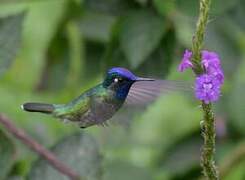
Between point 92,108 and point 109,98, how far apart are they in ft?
0.24

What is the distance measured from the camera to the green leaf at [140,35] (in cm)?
262

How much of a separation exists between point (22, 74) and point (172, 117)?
104 centimetres

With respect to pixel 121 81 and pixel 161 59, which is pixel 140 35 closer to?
pixel 161 59

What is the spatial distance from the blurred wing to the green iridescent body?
9 centimetres

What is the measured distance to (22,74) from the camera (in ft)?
12.2

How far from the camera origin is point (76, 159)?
2465 millimetres

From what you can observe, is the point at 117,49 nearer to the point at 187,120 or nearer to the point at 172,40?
the point at 172,40

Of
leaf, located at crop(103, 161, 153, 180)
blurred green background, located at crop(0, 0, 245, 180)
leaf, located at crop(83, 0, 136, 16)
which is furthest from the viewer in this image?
leaf, located at crop(103, 161, 153, 180)

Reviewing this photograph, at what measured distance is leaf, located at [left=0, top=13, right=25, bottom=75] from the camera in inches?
96.2

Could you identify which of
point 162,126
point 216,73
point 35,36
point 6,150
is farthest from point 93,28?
point 216,73

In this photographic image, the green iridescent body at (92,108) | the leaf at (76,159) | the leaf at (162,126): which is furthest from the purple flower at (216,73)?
the leaf at (162,126)

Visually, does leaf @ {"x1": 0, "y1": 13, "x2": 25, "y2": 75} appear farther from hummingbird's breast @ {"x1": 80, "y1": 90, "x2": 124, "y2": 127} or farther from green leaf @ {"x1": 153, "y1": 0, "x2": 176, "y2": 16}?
hummingbird's breast @ {"x1": 80, "y1": 90, "x2": 124, "y2": 127}

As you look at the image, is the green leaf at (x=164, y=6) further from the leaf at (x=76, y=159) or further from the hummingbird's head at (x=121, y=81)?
the hummingbird's head at (x=121, y=81)

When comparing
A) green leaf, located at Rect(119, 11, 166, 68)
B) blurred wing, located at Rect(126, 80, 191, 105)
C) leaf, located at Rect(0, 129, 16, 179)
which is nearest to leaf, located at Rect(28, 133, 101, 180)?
leaf, located at Rect(0, 129, 16, 179)
